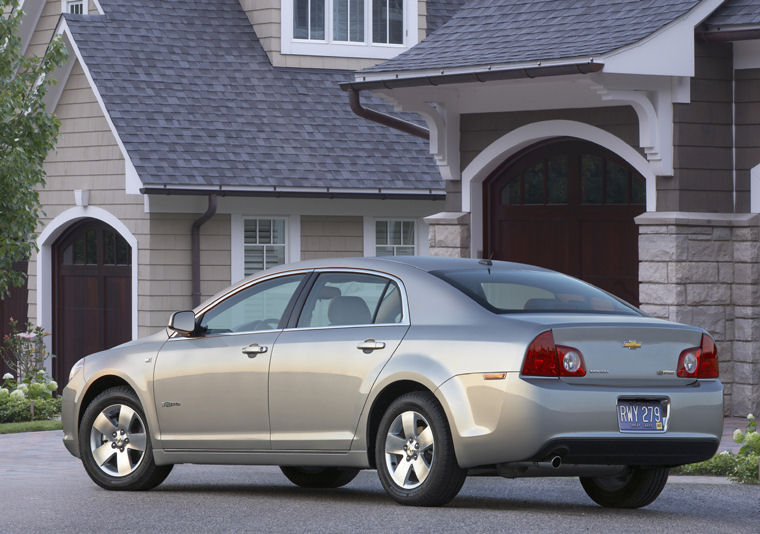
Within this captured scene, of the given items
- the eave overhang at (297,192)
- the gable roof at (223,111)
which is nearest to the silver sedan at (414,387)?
the eave overhang at (297,192)

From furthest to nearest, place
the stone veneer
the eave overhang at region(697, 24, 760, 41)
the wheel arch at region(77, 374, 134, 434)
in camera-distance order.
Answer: the stone veneer
the eave overhang at region(697, 24, 760, 41)
the wheel arch at region(77, 374, 134, 434)

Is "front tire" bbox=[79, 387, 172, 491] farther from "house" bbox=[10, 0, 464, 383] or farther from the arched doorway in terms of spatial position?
"house" bbox=[10, 0, 464, 383]

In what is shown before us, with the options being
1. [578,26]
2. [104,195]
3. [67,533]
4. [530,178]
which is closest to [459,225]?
[530,178]

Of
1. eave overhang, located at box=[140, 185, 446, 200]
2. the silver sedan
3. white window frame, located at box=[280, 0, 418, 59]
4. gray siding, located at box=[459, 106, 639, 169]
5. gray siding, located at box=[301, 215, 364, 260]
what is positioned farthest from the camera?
white window frame, located at box=[280, 0, 418, 59]

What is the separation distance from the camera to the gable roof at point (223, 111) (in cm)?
2141

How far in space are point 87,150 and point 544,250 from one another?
775 centimetres

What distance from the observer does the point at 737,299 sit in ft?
51.1

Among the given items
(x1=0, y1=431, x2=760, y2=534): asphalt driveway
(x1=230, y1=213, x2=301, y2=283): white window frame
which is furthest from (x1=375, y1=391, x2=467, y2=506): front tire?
(x1=230, y1=213, x2=301, y2=283): white window frame

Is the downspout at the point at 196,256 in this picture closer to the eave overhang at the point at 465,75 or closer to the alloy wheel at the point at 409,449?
the eave overhang at the point at 465,75

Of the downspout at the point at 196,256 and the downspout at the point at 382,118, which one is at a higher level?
the downspout at the point at 382,118

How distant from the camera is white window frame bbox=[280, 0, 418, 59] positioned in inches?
944

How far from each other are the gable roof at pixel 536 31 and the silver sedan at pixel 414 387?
5.34 metres

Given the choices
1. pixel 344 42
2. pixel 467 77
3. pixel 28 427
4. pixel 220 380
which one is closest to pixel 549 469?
pixel 220 380

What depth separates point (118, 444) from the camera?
35.6 feet
